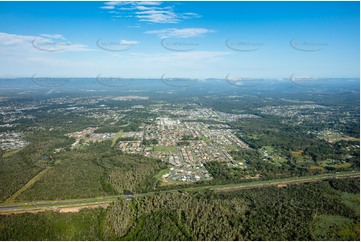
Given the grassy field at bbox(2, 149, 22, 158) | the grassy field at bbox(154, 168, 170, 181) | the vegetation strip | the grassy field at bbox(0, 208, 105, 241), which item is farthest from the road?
the grassy field at bbox(2, 149, 22, 158)

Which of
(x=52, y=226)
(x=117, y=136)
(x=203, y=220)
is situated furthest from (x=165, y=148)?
(x=52, y=226)

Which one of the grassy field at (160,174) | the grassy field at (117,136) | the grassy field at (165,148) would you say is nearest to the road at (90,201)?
the grassy field at (160,174)

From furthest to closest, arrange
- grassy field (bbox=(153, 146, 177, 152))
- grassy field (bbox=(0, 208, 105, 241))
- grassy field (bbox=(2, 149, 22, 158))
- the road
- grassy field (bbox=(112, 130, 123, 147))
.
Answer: grassy field (bbox=(112, 130, 123, 147)) < grassy field (bbox=(153, 146, 177, 152)) < grassy field (bbox=(2, 149, 22, 158)) < the road < grassy field (bbox=(0, 208, 105, 241))

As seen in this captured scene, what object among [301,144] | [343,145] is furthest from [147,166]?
[343,145]

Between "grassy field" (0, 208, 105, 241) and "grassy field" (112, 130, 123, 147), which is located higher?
"grassy field" (112, 130, 123, 147)

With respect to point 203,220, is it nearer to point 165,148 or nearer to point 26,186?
point 26,186

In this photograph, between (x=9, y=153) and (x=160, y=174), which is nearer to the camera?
(x=160, y=174)

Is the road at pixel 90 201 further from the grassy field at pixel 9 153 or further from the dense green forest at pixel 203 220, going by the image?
the grassy field at pixel 9 153

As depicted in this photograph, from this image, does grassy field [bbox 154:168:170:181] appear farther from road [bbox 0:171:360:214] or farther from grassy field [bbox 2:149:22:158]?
grassy field [bbox 2:149:22:158]
